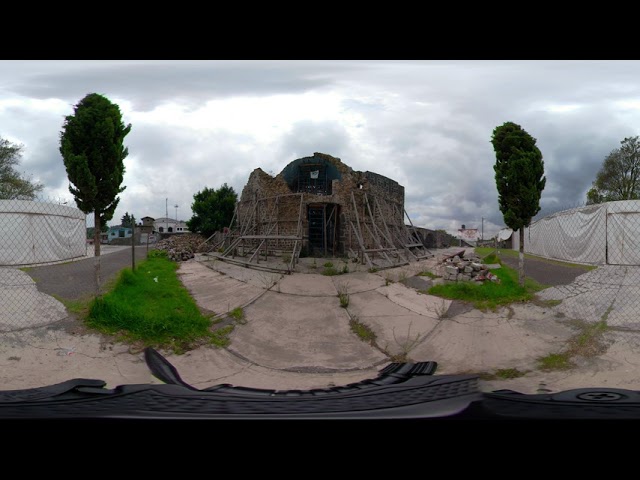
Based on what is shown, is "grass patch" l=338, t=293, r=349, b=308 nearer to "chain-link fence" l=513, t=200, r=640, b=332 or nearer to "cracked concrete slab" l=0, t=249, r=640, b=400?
"cracked concrete slab" l=0, t=249, r=640, b=400

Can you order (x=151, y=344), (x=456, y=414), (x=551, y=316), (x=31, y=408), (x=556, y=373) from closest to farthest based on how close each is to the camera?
(x=456, y=414) → (x=31, y=408) → (x=151, y=344) → (x=556, y=373) → (x=551, y=316)

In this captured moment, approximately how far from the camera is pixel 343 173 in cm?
A: 174

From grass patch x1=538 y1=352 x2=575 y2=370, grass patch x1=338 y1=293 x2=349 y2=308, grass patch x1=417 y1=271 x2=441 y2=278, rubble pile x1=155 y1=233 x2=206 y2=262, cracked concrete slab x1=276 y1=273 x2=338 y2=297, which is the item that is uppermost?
rubble pile x1=155 y1=233 x2=206 y2=262

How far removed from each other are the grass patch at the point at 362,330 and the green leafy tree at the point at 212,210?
0.94 meters

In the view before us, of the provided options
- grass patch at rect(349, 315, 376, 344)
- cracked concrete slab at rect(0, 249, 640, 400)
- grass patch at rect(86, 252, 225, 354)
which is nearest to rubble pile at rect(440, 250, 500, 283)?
cracked concrete slab at rect(0, 249, 640, 400)

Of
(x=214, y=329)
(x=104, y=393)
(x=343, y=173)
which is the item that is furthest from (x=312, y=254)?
(x=104, y=393)

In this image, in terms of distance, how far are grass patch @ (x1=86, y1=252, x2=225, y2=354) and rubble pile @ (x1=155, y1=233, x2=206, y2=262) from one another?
132mm

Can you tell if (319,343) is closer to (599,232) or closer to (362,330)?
(362,330)

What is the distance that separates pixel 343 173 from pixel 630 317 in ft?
7.19

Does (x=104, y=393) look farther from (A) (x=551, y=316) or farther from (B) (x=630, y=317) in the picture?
(B) (x=630, y=317)

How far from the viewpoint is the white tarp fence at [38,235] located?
2.14 m

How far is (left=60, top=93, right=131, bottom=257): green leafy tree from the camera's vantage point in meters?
1.59

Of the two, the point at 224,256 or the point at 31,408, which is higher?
the point at 224,256

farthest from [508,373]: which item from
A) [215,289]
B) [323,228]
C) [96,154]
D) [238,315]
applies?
[96,154]
